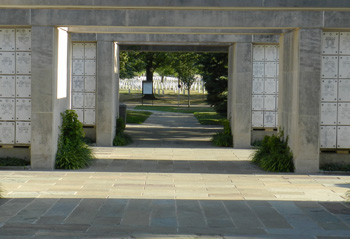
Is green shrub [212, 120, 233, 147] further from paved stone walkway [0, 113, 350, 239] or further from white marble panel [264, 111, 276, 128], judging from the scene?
paved stone walkway [0, 113, 350, 239]

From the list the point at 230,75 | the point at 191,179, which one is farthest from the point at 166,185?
the point at 230,75

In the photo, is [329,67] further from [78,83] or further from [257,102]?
[78,83]

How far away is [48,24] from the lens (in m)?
14.7

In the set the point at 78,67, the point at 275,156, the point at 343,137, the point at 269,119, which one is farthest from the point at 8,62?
the point at 269,119

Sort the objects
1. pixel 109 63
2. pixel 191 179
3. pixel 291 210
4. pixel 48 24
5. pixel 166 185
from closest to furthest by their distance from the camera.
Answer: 1. pixel 291 210
2. pixel 166 185
3. pixel 191 179
4. pixel 48 24
5. pixel 109 63

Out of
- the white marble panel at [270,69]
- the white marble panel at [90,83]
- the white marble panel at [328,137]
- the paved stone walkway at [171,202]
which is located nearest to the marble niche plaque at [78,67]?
the white marble panel at [90,83]

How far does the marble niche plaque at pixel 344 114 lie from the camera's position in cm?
1508

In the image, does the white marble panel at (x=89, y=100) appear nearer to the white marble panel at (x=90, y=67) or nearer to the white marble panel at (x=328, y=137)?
the white marble panel at (x=90, y=67)

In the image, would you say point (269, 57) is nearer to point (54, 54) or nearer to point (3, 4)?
point (54, 54)

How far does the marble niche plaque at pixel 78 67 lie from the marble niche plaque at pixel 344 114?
372 inches

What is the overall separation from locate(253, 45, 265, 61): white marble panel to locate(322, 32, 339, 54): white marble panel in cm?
591

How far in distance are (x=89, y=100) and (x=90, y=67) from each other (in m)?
1.14

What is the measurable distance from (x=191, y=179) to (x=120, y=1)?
4414 mm

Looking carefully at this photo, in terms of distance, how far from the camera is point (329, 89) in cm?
1508
